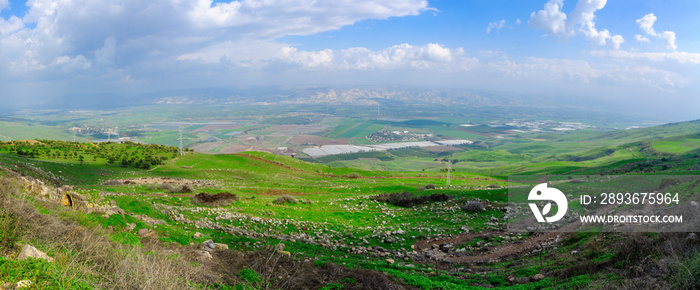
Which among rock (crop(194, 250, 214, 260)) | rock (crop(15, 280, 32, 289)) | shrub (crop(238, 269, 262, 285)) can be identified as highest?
rock (crop(15, 280, 32, 289))

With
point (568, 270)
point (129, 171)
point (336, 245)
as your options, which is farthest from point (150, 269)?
point (129, 171)

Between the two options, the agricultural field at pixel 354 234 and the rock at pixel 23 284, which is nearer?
the rock at pixel 23 284

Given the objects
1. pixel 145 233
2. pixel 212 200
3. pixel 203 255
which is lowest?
pixel 212 200

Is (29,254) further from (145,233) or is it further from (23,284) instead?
(145,233)

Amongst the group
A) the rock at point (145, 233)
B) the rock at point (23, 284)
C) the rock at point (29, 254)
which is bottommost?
the rock at point (145, 233)

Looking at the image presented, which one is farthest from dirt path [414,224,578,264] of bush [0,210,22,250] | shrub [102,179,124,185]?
shrub [102,179,124,185]

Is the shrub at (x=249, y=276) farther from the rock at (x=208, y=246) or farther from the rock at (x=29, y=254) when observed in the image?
the rock at (x=29, y=254)

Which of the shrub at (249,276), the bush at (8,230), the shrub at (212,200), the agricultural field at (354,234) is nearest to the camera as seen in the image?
the bush at (8,230)

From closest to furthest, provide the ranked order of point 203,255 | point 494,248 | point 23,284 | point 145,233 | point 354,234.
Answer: point 23,284
point 203,255
point 145,233
point 494,248
point 354,234

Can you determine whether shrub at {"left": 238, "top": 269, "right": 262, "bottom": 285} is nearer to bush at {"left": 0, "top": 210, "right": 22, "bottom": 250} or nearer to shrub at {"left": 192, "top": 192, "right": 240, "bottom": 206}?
bush at {"left": 0, "top": 210, "right": 22, "bottom": 250}

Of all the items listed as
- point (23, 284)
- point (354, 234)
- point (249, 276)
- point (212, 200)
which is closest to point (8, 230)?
point (23, 284)

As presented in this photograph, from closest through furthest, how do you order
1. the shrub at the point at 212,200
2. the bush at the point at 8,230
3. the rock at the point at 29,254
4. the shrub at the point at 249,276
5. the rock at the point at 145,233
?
the rock at the point at 29,254
the bush at the point at 8,230
the shrub at the point at 249,276
the rock at the point at 145,233
the shrub at the point at 212,200

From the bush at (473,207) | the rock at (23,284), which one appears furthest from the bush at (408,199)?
the rock at (23,284)

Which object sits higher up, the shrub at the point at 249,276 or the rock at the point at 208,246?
the shrub at the point at 249,276
